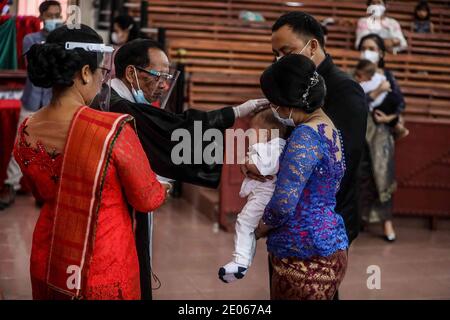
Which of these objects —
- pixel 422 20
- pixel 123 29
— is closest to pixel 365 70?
pixel 123 29

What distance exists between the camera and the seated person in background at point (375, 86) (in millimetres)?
6160

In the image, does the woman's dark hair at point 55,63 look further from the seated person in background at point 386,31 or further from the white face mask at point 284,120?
the seated person in background at point 386,31

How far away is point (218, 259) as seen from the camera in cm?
550

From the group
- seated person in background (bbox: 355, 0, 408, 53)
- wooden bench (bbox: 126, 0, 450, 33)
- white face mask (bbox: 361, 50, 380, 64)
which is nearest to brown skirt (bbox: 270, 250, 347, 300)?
white face mask (bbox: 361, 50, 380, 64)

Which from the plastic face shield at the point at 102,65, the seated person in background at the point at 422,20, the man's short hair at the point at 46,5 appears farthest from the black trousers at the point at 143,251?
the seated person in background at the point at 422,20

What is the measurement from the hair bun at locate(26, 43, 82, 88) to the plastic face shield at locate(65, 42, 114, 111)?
5 cm

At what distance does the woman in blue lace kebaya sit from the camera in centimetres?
250

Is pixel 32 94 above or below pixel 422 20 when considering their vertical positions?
below

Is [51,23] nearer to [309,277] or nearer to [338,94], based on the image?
[338,94]

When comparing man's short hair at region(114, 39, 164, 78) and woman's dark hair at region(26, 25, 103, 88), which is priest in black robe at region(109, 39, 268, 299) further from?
woman's dark hair at region(26, 25, 103, 88)

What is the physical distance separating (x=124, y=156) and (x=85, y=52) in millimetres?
375

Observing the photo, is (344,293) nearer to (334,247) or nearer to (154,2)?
(334,247)

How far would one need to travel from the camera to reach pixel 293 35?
3.02 m

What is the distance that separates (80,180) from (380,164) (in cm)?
434
